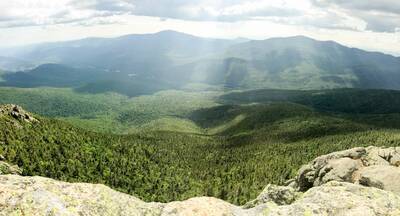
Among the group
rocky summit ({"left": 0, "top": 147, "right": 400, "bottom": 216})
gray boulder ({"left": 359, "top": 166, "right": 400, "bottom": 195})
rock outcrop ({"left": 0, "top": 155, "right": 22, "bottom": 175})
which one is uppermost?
rocky summit ({"left": 0, "top": 147, "right": 400, "bottom": 216})

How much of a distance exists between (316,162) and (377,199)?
5657cm

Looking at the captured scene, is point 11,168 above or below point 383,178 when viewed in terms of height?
below

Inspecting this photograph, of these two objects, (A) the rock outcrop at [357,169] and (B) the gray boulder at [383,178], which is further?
(A) the rock outcrop at [357,169]

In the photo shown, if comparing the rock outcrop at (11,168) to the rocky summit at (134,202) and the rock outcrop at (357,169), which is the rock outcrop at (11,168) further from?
the rocky summit at (134,202)

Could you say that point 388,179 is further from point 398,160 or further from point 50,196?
point 50,196

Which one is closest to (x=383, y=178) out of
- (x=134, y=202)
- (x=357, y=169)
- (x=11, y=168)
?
(x=357, y=169)

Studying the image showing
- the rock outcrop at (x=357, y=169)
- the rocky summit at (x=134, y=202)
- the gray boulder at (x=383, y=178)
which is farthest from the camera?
the rock outcrop at (x=357, y=169)

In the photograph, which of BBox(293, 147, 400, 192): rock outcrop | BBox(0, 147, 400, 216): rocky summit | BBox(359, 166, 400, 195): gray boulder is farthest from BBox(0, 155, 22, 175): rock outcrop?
BBox(359, 166, 400, 195): gray boulder

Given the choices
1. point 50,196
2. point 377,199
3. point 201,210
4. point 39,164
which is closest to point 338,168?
point 377,199

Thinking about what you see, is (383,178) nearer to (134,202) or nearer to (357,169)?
(357,169)

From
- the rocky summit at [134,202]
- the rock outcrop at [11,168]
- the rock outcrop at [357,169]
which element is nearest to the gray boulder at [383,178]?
the rock outcrop at [357,169]

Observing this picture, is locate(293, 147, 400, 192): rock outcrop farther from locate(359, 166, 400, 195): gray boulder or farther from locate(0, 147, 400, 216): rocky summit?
locate(0, 147, 400, 216): rocky summit

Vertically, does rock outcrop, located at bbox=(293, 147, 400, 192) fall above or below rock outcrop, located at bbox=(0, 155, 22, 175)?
above

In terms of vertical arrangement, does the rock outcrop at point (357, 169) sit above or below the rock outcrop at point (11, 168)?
above
